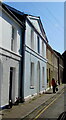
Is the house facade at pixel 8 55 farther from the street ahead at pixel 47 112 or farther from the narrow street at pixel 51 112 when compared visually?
the narrow street at pixel 51 112

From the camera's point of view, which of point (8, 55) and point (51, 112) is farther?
point (8, 55)

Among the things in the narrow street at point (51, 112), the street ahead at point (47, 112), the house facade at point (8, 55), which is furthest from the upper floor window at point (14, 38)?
the narrow street at point (51, 112)

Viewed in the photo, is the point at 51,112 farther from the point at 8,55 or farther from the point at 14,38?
the point at 14,38

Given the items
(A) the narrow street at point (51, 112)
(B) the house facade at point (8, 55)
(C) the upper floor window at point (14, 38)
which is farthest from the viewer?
(C) the upper floor window at point (14, 38)

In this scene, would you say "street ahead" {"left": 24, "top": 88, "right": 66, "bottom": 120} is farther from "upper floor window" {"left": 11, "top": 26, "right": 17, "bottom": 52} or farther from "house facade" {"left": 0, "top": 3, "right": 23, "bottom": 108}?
"upper floor window" {"left": 11, "top": 26, "right": 17, "bottom": 52}

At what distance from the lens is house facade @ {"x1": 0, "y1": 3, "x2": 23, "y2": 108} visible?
11.2 meters

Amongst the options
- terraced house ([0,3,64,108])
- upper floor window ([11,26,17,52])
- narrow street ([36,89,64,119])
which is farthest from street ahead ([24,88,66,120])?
upper floor window ([11,26,17,52])

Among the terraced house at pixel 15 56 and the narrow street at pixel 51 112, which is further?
the terraced house at pixel 15 56

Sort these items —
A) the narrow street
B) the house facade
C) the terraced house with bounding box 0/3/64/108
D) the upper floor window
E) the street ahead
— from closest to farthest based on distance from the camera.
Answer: the street ahead
the narrow street
the house facade
the terraced house with bounding box 0/3/64/108
the upper floor window

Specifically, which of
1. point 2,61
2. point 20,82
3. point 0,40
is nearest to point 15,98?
point 20,82

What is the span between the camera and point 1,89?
10969 mm

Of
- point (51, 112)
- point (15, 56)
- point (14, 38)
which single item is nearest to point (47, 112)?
point (51, 112)

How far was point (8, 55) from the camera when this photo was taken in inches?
471

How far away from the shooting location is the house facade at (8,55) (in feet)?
36.6
